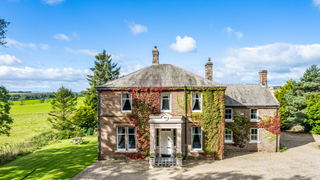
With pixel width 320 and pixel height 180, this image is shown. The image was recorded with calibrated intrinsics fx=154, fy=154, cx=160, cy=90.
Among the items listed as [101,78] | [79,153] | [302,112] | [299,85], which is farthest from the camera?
[101,78]

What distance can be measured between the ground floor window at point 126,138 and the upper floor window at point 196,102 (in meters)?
6.34

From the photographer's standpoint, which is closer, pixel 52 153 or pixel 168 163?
pixel 168 163

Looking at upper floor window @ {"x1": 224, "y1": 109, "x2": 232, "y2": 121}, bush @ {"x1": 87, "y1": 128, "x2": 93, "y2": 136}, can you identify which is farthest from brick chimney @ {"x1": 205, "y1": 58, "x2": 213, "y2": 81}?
bush @ {"x1": 87, "y1": 128, "x2": 93, "y2": 136}

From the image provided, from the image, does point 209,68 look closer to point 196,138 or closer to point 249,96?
point 249,96

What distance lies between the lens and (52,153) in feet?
56.3

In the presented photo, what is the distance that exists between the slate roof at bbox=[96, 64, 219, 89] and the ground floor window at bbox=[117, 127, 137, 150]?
14.5 feet

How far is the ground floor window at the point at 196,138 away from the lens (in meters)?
15.3

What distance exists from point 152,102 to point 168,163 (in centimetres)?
569

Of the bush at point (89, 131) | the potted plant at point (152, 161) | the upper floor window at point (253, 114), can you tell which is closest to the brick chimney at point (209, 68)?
the upper floor window at point (253, 114)

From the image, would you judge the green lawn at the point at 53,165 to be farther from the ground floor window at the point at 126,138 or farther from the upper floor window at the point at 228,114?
the upper floor window at the point at 228,114

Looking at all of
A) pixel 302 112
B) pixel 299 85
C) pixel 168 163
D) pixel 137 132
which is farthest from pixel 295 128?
pixel 137 132

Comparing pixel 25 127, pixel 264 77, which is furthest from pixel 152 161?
pixel 25 127

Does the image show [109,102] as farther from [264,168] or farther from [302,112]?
[302,112]

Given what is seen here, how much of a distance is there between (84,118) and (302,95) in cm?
3913
